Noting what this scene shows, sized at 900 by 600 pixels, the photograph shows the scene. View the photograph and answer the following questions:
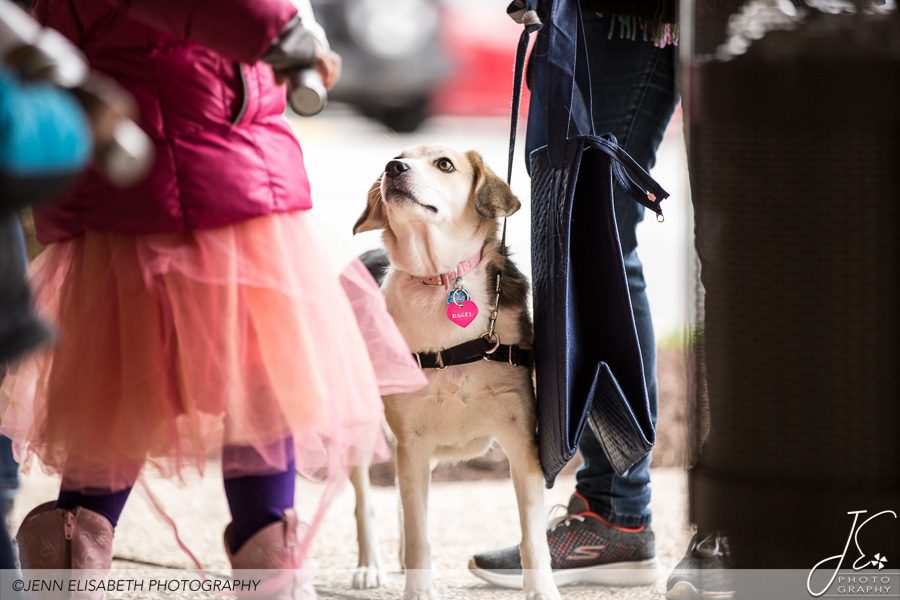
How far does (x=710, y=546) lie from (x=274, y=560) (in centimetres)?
105

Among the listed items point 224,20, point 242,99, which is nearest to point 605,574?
point 242,99

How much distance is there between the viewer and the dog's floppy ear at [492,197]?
10.6 ft

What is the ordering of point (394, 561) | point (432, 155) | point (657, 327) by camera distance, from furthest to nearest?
point (657, 327) < point (394, 561) < point (432, 155)

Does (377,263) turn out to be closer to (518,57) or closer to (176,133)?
(518,57)

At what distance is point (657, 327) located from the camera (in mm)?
6402

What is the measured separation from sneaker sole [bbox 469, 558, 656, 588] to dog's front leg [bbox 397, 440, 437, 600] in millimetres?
254

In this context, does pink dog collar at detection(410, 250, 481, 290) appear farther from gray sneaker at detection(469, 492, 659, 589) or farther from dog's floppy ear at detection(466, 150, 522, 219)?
gray sneaker at detection(469, 492, 659, 589)

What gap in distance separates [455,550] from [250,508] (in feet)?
5.57

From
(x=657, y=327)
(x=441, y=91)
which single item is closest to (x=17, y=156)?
(x=657, y=327)

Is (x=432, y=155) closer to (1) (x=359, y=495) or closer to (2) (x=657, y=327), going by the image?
(1) (x=359, y=495)

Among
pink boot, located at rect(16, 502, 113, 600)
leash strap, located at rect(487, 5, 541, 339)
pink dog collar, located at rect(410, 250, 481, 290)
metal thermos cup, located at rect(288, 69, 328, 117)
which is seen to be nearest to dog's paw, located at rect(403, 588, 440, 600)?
leash strap, located at rect(487, 5, 541, 339)

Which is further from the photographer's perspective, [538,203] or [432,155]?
[432,155]

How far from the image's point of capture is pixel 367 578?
332 centimetres

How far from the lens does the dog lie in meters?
3.02
